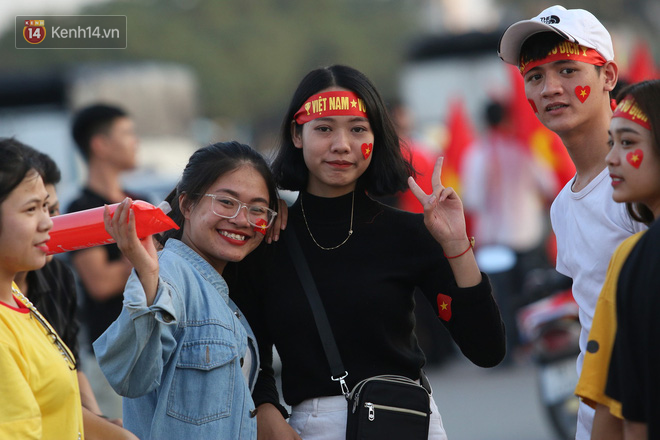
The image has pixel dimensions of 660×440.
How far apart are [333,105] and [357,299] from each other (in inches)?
28.1

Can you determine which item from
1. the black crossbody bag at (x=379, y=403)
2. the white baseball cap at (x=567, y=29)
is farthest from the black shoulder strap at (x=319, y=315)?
the white baseball cap at (x=567, y=29)

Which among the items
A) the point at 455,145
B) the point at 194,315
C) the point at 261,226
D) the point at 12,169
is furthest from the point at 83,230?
the point at 455,145

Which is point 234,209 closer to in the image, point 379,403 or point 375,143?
point 375,143

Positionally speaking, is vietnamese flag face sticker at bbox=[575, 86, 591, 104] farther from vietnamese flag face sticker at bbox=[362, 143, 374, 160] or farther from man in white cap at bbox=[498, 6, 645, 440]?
vietnamese flag face sticker at bbox=[362, 143, 374, 160]

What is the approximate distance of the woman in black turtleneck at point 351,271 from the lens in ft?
10.8

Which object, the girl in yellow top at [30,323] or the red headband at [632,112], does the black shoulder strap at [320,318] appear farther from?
the red headband at [632,112]

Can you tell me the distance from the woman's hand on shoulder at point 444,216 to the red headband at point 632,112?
0.67 meters

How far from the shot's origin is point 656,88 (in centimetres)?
281

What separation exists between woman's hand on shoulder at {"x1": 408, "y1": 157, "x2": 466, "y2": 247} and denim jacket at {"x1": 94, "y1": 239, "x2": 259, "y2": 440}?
0.74m

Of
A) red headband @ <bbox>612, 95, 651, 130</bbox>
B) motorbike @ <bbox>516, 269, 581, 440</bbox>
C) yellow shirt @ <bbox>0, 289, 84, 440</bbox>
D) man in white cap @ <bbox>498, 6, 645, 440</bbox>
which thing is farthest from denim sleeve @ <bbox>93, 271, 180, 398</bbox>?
motorbike @ <bbox>516, 269, 581, 440</bbox>

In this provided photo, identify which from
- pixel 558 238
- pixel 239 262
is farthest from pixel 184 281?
pixel 558 238

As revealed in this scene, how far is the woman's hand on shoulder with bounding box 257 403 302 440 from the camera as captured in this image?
329 cm

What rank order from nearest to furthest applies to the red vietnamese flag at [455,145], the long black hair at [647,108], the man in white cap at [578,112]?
1. the long black hair at [647,108]
2. the man in white cap at [578,112]
3. the red vietnamese flag at [455,145]

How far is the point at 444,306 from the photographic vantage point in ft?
11.0
